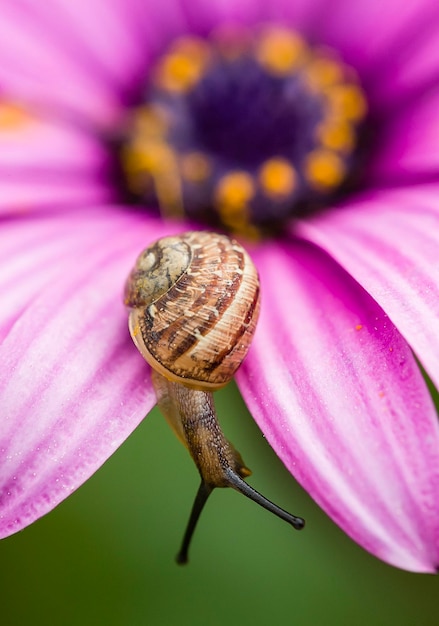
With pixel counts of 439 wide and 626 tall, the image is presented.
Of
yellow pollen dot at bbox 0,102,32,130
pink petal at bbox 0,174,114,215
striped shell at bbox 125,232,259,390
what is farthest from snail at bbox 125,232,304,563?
yellow pollen dot at bbox 0,102,32,130

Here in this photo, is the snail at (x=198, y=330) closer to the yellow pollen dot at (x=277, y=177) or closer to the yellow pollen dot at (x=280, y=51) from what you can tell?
the yellow pollen dot at (x=277, y=177)

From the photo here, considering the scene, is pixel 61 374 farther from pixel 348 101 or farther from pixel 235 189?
pixel 348 101

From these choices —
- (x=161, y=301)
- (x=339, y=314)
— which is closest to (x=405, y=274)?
(x=339, y=314)

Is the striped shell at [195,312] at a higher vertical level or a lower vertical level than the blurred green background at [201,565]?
higher

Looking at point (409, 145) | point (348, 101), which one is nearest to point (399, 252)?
point (409, 145)

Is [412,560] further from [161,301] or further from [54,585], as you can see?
[54,585]

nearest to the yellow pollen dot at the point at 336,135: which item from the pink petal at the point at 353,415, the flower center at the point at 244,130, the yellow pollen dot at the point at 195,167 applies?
the flower center at the point at 244,130
